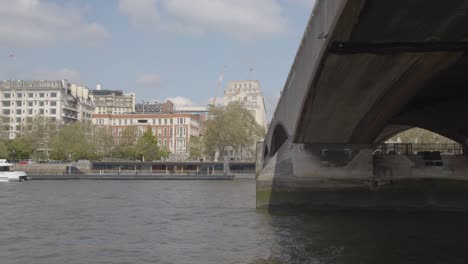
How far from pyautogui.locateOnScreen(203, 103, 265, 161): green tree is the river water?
62.6 metres

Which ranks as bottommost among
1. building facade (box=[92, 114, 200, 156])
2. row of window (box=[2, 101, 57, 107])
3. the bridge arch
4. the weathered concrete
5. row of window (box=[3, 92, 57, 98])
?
the weathered concrete

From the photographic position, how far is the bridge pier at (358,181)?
28953 millimetres

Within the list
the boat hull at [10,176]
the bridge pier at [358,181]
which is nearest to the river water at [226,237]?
the bridge pier at [358,181]

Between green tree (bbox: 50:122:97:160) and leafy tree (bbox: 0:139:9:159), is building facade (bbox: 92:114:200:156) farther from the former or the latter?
leafy tree (bbox: 0:139:9:159)

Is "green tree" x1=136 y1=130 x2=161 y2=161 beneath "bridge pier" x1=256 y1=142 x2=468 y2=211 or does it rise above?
above

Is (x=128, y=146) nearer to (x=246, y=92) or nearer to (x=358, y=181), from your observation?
(x=246, y=92)

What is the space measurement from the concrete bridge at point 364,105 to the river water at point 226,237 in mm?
1511

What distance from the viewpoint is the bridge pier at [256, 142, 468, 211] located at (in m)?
29.0

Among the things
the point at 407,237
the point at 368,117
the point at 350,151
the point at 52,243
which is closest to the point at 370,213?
the point at 350,151

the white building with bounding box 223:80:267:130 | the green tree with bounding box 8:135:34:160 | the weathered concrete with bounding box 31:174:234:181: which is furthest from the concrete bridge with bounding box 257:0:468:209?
the white building with bounding box 223:80:267:130

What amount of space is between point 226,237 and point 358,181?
10557 mm

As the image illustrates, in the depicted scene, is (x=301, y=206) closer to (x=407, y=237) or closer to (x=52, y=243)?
(x=407, y=237)

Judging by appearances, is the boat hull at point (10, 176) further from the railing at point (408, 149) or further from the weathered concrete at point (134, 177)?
the railing at point (408, 149)

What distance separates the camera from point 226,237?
2092 centimetres
